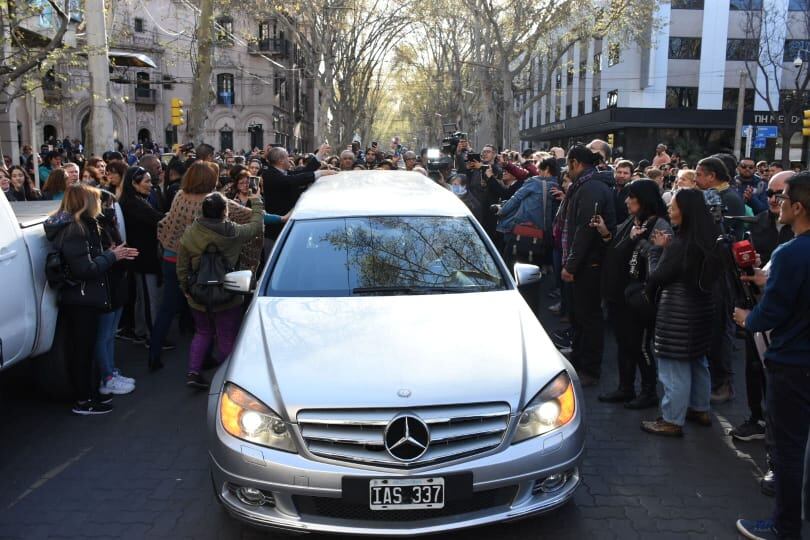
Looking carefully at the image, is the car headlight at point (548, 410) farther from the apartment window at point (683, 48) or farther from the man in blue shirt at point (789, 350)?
the apartment window at point (683, 48)

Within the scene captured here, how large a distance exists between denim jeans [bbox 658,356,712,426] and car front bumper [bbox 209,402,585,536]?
5.90ft

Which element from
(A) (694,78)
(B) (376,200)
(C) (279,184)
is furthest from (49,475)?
(A) (694,78)

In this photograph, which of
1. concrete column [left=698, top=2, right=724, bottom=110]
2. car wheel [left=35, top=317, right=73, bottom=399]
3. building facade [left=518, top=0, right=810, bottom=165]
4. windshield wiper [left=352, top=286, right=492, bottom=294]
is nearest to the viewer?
windshield wiper [left=352, top=286, right=492, bottom=294]

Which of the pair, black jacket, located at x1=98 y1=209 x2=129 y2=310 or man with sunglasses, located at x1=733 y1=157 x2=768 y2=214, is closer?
black jacket, located at x1=98 y1=209 x2=129 y2=310

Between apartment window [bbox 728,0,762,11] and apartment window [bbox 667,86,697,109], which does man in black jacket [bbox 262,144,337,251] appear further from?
apartment window [bbox 667,86,697,109]

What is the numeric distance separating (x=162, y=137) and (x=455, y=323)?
181 ft

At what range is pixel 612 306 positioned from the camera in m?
5.54

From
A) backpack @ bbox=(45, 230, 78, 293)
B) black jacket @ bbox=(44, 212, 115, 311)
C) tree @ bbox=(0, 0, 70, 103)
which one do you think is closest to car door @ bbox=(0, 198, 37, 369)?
backpack @ bbox=(45, 230, 78, 293)

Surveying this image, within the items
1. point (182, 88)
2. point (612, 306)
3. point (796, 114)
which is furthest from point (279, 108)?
point (612, 306)

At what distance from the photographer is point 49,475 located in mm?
4328

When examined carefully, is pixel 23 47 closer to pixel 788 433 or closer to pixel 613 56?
pixel 788 433

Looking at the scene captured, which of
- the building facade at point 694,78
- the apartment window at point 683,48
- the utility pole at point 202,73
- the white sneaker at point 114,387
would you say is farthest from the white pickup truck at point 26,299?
the apartment window at point 683,48

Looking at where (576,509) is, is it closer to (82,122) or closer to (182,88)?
(82,122)

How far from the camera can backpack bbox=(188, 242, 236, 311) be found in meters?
5.57
